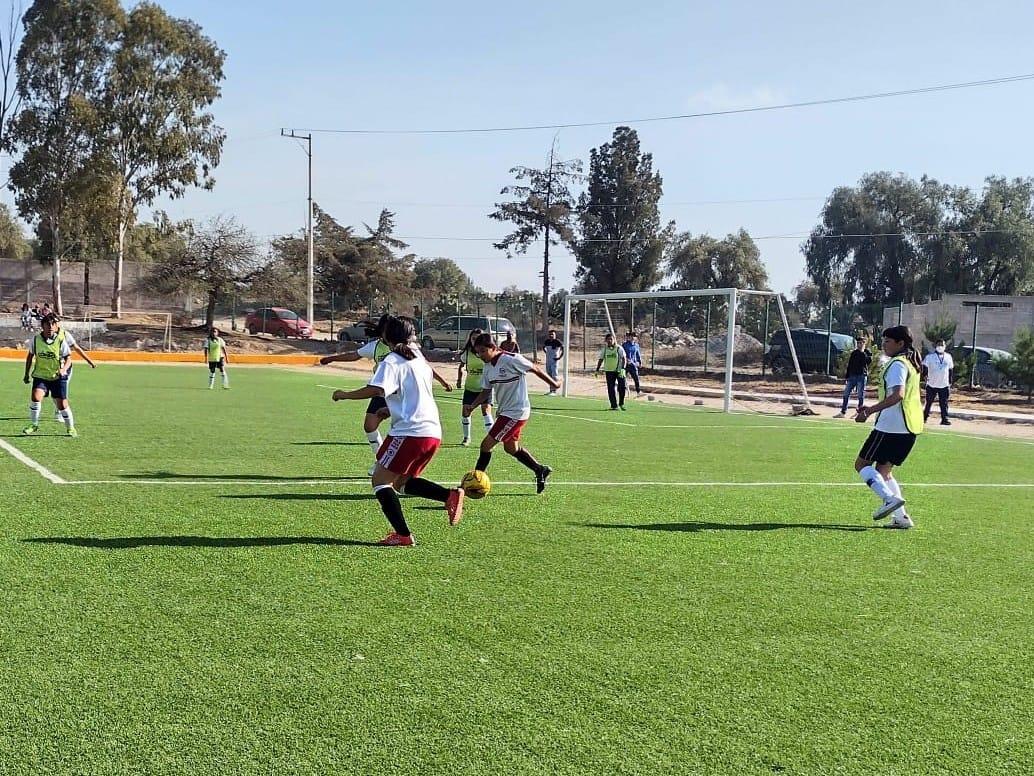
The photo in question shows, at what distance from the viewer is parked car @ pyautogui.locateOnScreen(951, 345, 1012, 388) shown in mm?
28547

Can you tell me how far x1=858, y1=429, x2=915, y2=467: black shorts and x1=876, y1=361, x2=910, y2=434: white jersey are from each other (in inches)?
2.1

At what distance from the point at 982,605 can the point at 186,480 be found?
24.2ft

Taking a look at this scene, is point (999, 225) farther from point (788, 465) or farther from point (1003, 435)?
point (788, 465)

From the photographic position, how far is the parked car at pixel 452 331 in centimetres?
4412

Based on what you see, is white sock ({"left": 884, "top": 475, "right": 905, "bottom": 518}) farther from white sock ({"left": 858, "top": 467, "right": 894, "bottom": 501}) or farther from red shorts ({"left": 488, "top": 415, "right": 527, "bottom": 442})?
red shorts ({"left": 488, "top": 415, "right": 527, "bottom": 442})

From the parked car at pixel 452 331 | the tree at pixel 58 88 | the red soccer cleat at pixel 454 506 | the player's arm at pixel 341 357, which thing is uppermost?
the tree at pixel 58 88

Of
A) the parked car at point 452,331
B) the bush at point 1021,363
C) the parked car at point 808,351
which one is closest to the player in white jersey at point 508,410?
the bush at point 1021,363

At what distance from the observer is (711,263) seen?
60.4 m

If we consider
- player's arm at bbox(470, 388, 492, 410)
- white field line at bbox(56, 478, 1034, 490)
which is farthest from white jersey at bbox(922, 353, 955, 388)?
player's arm at bbox(470, 388, 492, 410)

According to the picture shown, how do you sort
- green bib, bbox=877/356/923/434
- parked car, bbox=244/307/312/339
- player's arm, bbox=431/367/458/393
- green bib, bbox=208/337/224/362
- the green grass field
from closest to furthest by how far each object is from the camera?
the green grass field → player's arm, bbox=431/367/458/393 → green bib, bbox=877/356/923/434 → green bib, bbox=208/337/224/362 → parked car, bbox=244/307/312/339

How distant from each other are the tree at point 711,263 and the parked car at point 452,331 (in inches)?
757

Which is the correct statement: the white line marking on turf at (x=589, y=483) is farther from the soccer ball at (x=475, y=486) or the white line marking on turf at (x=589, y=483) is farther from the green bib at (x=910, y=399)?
the green bib at (x=910, y=399)

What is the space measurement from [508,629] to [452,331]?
132 ft

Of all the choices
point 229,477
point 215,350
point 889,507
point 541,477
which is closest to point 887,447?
point 889,507
